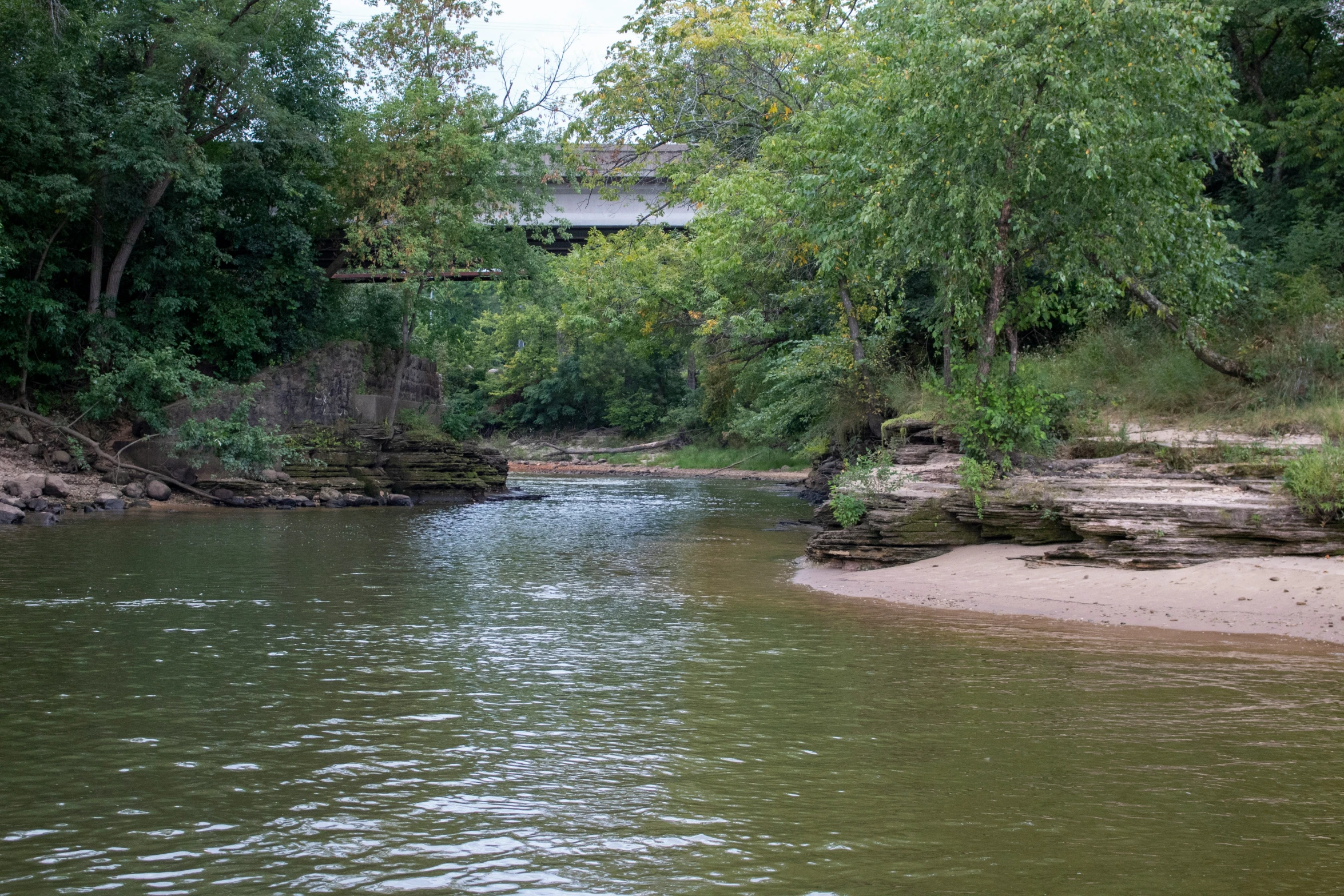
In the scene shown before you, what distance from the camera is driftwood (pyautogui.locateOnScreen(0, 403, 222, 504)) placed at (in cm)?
2533

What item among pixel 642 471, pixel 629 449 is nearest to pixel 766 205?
pixel 642 471

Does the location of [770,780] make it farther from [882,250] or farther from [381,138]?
[381,138]

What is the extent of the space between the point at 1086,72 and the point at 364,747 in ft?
38.8

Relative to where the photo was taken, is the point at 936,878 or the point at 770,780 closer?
the point at 936,878

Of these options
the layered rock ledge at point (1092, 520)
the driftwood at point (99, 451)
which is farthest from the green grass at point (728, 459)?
the layered rock ledge at point (1092, 520)

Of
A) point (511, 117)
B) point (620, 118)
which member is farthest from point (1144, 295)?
point (511, 117)

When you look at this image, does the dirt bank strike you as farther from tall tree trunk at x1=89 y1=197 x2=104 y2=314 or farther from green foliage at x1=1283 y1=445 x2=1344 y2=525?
green foliage at x1=1283 y1=445 x2=1344 y2=525

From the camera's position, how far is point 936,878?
4594 mm

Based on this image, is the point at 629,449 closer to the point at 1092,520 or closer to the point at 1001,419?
the point at 1001,419

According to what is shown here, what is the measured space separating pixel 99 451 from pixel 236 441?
307 centimetres

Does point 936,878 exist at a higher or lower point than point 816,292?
lower

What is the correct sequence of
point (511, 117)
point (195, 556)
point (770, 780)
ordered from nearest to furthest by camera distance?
point (770, 780) < point (195, 556) < point (511, 117)

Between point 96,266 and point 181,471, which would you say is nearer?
point 96,266

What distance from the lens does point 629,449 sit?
60.2m
